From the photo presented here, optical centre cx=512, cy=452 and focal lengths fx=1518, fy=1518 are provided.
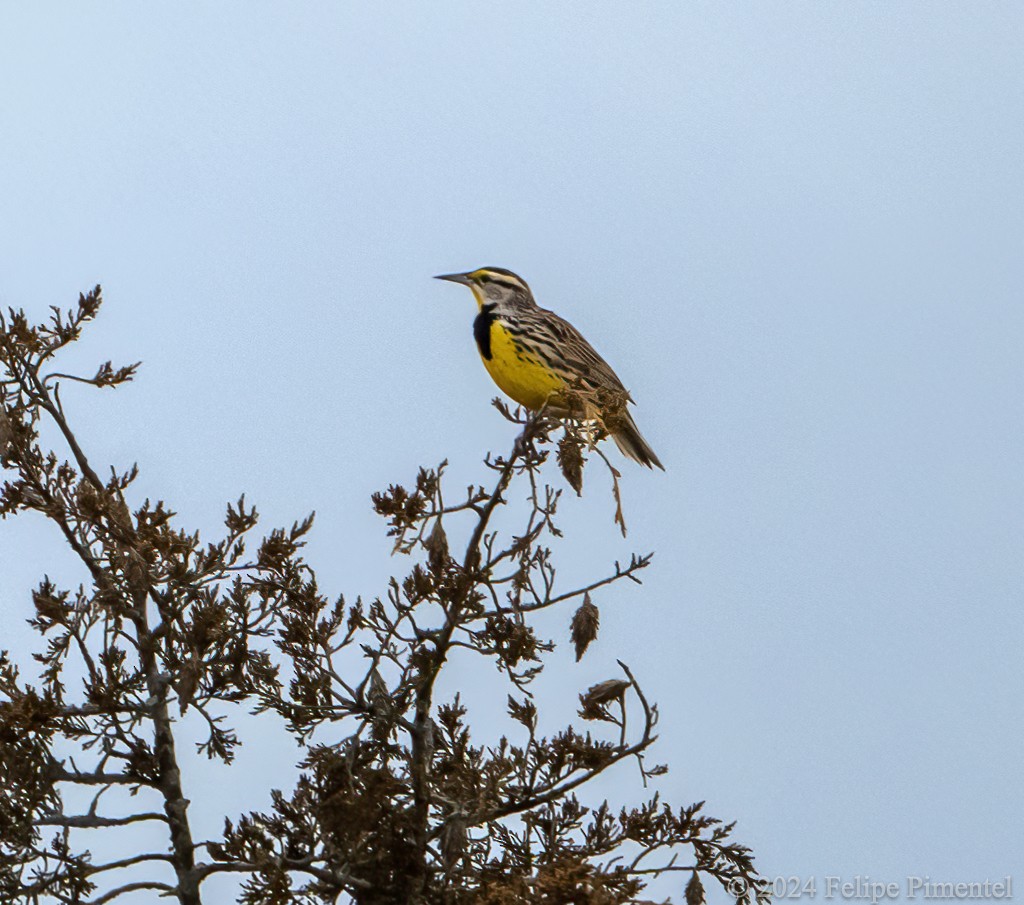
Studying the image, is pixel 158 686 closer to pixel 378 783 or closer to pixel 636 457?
pixel 378 783

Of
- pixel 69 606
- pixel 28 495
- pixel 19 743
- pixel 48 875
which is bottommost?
pixel 48 875

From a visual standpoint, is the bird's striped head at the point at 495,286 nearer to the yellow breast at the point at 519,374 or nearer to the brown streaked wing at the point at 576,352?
the brown streaked wing at the point at 576,352

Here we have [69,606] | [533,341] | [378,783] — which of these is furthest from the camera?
[533,341]

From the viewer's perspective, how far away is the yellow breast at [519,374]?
760 centimetres

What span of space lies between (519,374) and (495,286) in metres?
1.41

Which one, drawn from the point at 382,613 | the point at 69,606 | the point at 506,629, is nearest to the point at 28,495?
the point at 69,606

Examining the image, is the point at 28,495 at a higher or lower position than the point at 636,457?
lower

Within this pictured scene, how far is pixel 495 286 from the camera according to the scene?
8.95 m

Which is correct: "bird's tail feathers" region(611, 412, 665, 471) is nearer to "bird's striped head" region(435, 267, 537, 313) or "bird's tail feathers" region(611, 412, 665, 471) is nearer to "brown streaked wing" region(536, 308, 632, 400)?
"brown streaked wing" region(536, 308, 632, 400)

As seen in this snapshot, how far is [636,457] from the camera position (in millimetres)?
8031

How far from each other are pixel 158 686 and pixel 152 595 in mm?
285

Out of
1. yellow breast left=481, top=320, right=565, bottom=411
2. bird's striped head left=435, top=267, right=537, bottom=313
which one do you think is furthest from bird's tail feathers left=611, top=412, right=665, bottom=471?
bird's striped head left=435, top=267, right=537, bottom=313

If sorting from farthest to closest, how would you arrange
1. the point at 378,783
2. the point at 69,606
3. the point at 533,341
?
1. the point at 533,341
2. the point at 69,606
3. the point at 378,783

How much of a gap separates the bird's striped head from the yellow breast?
0.98 metres
